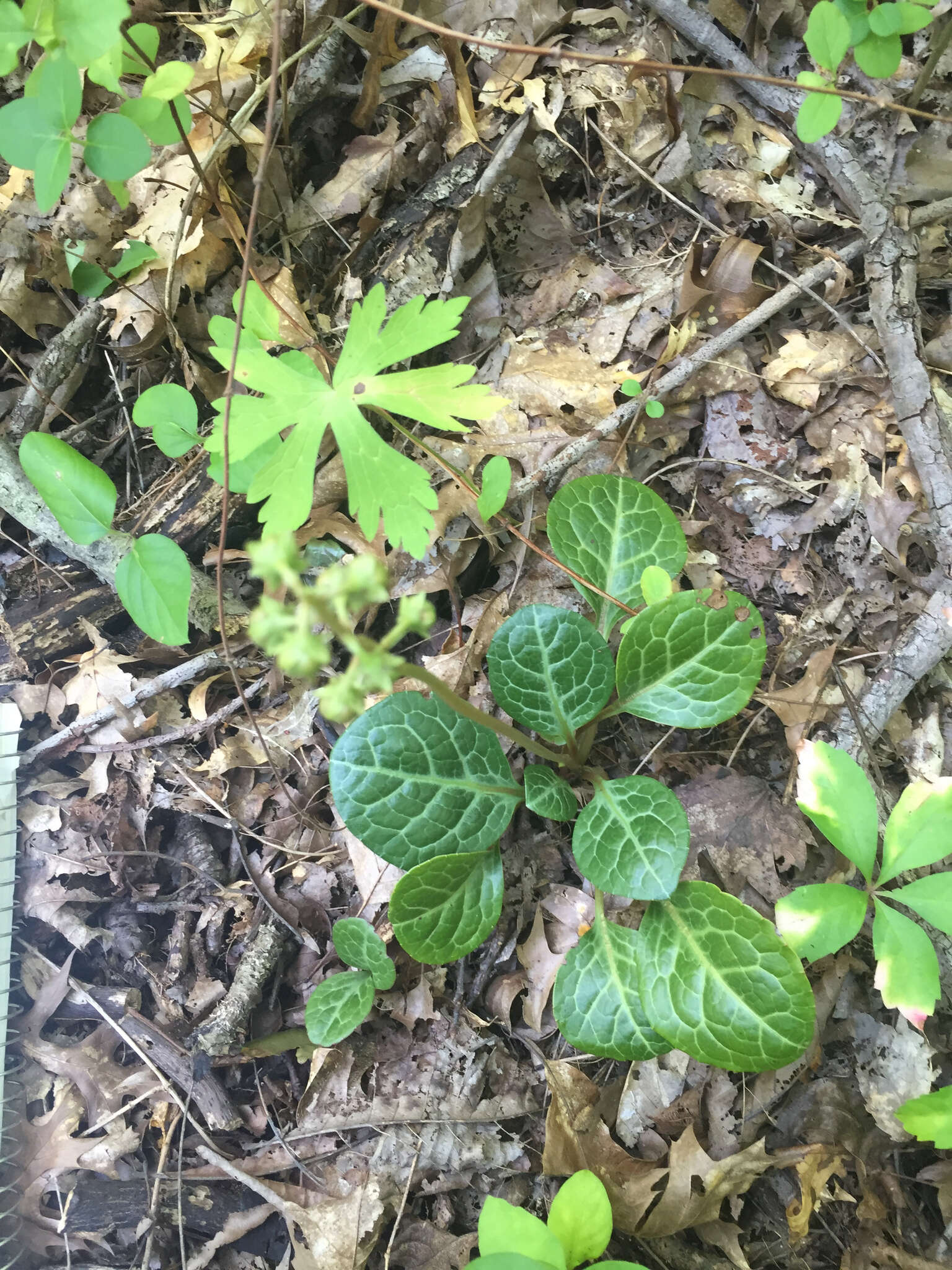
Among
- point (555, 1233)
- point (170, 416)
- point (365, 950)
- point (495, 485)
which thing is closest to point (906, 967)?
point (555, 1233)

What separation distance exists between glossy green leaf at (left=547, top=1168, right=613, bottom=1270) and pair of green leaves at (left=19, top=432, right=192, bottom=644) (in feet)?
5.41

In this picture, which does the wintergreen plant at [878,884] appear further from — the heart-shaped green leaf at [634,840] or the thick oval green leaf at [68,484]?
the thick oval green leaf at [68,484]

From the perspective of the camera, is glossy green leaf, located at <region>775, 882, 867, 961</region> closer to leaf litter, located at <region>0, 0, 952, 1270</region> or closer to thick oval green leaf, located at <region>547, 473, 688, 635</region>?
leaf litter, located at <region>0, 0, 952, 1270</region>

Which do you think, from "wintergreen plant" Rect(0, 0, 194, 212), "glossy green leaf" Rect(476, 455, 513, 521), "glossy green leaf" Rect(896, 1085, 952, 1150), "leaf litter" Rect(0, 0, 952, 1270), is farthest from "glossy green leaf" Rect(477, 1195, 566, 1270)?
"wintergreen plant" Rect(0, 0, 194, 212)

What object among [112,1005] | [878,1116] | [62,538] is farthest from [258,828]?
[878,1116]

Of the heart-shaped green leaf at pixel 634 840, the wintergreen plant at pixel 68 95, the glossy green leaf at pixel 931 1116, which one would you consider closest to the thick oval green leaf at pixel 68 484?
the wintergreen plant at pixel 68 95

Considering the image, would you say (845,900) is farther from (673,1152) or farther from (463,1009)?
(463,1009)

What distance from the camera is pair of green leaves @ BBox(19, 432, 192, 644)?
2053 mm

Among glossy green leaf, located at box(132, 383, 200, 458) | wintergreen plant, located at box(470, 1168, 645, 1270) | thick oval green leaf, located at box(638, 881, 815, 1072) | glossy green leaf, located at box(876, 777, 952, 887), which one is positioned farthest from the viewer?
glossy green leaf, located at box(132, 383, 200, 458)

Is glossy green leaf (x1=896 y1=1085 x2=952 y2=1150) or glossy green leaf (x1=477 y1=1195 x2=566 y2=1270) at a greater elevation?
glossy green leaf (x1=477 y1=1195 x2=566 y2=1270)

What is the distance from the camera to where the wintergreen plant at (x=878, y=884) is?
5.66 ft

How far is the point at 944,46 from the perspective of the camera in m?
2.32

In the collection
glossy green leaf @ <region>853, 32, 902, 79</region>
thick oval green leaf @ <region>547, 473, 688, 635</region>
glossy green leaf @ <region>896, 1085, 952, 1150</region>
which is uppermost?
glossy green leaf @ <region>853, 32, 902, 79</region>

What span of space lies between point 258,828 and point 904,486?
7.57 feet
